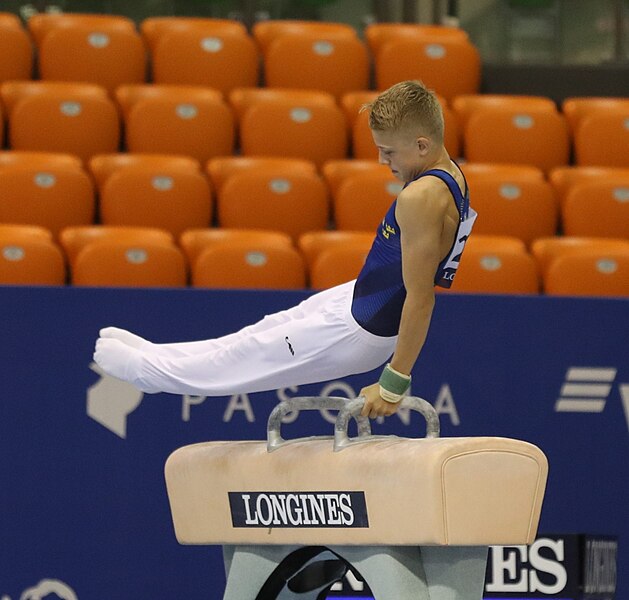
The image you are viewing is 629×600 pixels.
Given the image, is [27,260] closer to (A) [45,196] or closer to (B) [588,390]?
(A) [45,196]

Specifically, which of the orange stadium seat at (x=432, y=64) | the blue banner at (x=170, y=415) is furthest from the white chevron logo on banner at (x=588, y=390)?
the orange stadium seat at (x=432, y=64)

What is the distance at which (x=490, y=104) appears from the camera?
7184 millimetres

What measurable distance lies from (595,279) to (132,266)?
2.11 meters

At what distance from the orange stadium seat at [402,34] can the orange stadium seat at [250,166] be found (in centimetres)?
155

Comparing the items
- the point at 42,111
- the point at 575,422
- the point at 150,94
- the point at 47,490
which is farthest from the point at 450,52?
the point at 47,490

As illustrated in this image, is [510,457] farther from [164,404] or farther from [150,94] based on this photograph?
[150,94]

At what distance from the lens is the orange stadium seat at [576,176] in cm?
659

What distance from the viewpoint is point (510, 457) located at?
3.22 meters

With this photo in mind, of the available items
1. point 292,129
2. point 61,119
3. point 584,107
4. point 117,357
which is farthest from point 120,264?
point 584,107

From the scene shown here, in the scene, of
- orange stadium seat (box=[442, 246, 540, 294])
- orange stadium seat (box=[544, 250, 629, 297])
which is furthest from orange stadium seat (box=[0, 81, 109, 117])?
orange stadium seat (box=[544, 250, 629, 297])

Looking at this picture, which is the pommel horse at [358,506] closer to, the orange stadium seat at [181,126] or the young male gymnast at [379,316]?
the young male gymnast at [379,316]

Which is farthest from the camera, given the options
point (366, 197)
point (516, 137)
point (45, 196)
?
point (516, 137)

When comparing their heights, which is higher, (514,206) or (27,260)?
(27,260)

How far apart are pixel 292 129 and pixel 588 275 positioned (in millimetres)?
1967
